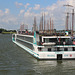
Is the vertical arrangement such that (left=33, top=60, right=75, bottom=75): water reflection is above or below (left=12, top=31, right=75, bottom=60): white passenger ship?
below

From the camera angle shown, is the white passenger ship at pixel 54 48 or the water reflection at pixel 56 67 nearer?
the water reflection at pixel 56 67

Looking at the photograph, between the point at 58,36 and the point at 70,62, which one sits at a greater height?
the point at 58,36

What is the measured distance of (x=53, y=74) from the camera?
21.8 meters

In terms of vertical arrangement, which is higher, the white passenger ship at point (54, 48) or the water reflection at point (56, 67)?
the white passenger ship at point (54, 48)

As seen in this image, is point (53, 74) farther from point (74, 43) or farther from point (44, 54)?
point (74, 43)

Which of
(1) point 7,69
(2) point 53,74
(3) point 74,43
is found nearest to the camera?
(2) point 53,74

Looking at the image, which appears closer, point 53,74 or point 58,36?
point 53,74

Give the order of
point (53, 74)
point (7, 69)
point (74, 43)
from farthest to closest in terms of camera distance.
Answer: point (74, 43), point (7, 69), point (53, 74)

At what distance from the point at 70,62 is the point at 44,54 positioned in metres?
4.48

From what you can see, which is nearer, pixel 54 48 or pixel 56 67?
pixel 56 67

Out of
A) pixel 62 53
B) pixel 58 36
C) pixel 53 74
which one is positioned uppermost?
pixel 58 36

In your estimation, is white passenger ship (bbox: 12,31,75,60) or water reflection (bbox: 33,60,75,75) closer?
water reflection (bbox: 33,60,75,75)

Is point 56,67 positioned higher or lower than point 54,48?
lower

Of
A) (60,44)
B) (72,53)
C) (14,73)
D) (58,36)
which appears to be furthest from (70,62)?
(14,73)
